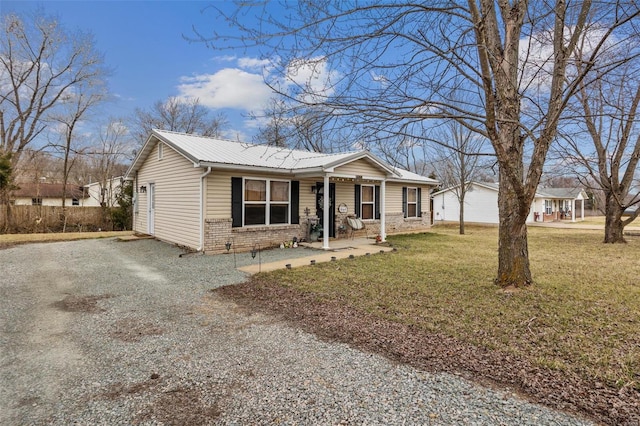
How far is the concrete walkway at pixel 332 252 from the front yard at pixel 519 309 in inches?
22.4

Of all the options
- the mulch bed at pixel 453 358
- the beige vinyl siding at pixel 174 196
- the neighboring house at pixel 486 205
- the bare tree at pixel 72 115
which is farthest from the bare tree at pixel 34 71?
the neighboring house at pixel 486 205

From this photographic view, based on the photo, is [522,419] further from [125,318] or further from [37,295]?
[37,295]

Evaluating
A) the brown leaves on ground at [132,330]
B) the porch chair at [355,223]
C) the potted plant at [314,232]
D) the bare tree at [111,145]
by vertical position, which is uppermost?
the bare tree at [111,145]

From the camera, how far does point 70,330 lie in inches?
167

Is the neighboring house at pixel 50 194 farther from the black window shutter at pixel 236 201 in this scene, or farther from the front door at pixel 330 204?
the front door at pixel 330 204

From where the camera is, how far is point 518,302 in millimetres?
5094

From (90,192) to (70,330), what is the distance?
34217 mm

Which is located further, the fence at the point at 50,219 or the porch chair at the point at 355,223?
the fence at the point at 50,219

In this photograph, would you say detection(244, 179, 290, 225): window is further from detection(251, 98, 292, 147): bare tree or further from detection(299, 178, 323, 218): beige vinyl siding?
detection(251, 98, 292, 147): bare tree

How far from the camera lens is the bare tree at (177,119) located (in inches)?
1076


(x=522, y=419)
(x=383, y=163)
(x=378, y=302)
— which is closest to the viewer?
(x=522, y=419)

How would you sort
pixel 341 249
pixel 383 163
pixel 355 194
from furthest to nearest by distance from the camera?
pixel 355 194, pixel 383 163, pixel 341 249

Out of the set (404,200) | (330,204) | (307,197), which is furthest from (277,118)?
(404,200)

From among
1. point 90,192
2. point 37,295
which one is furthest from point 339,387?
point 90,192
